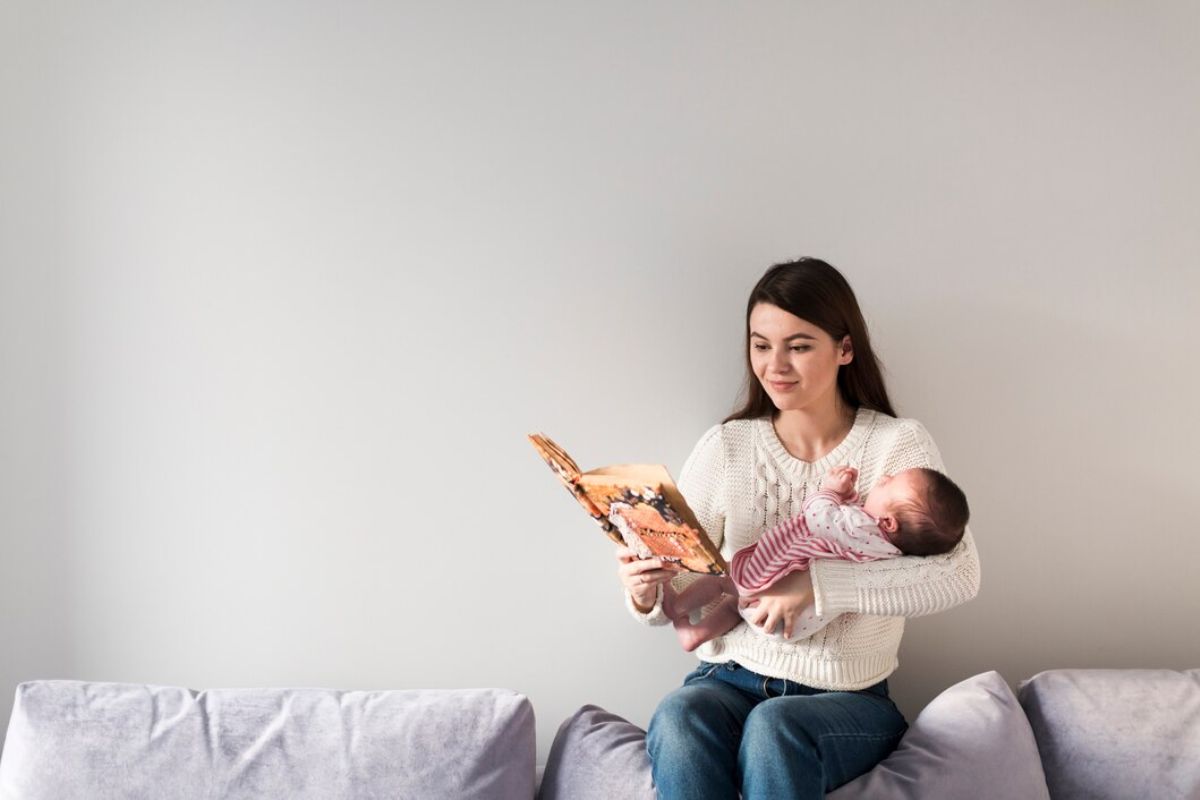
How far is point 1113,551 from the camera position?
2.11m

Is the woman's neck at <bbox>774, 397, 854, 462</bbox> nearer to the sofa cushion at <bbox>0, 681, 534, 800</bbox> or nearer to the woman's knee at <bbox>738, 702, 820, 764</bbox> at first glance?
the woman's knee at <bbox>738, 702, 820, 764</bbox>

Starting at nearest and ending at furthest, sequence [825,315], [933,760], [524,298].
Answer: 1. [933,760]
2. [825,315]
3. [524,298]

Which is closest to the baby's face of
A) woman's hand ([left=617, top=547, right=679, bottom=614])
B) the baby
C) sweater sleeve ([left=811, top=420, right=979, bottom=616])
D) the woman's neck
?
the baby

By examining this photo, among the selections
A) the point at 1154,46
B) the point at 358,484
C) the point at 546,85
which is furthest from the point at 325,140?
the point at 1154,46

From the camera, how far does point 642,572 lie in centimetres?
176

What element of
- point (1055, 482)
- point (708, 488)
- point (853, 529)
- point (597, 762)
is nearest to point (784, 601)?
point (853, 529)

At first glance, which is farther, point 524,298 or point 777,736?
point 524,298

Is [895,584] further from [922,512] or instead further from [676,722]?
[676,722]

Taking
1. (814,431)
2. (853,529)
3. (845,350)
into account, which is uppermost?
(845,350)

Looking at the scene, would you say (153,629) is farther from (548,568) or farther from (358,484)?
(548,568)

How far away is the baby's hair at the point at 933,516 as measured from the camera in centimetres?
166

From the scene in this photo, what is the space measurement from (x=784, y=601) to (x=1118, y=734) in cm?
60

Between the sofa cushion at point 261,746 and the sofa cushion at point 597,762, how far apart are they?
52mm

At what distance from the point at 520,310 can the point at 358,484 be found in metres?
0.47
